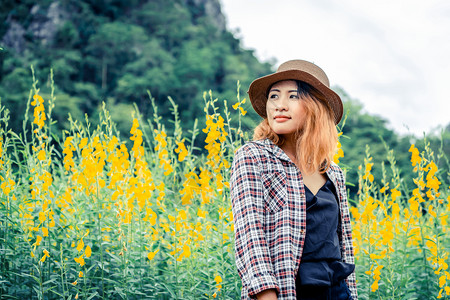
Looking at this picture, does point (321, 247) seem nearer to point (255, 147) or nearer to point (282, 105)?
point (255, 147)

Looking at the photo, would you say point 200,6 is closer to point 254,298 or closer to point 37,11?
point 37,11

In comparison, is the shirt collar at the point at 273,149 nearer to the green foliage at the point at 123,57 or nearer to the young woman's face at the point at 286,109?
the young woman's face at the point at 286,109

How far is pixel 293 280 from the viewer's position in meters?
1.48

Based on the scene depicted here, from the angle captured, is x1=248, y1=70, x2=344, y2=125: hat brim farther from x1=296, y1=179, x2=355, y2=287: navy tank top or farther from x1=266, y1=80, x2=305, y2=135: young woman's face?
x1=296, y1=179, x2=355, y2=287: navy tank top

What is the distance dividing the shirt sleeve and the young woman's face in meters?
0.18

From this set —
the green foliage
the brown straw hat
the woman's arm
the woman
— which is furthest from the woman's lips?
the green foliage

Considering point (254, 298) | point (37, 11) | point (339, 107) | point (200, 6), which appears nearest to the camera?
point (254, 298)

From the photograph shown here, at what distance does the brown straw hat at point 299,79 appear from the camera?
1.75m

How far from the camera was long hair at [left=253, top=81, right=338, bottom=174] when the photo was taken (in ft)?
5.69

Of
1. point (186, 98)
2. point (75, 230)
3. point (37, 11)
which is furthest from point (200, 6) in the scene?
point (75, 230)

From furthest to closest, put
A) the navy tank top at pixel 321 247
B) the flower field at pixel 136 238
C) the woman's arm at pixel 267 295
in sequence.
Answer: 1. the flower field at pixel 136 238
2. the navy tank top at pixel 321 247
3. the woman's arm at pixel 267 295

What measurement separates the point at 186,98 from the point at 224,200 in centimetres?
3089

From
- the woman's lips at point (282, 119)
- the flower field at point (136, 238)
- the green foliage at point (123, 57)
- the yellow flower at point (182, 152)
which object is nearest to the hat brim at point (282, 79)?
the woman's lips at point (282, 119)

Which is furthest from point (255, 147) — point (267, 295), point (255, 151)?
point (267, 295)
